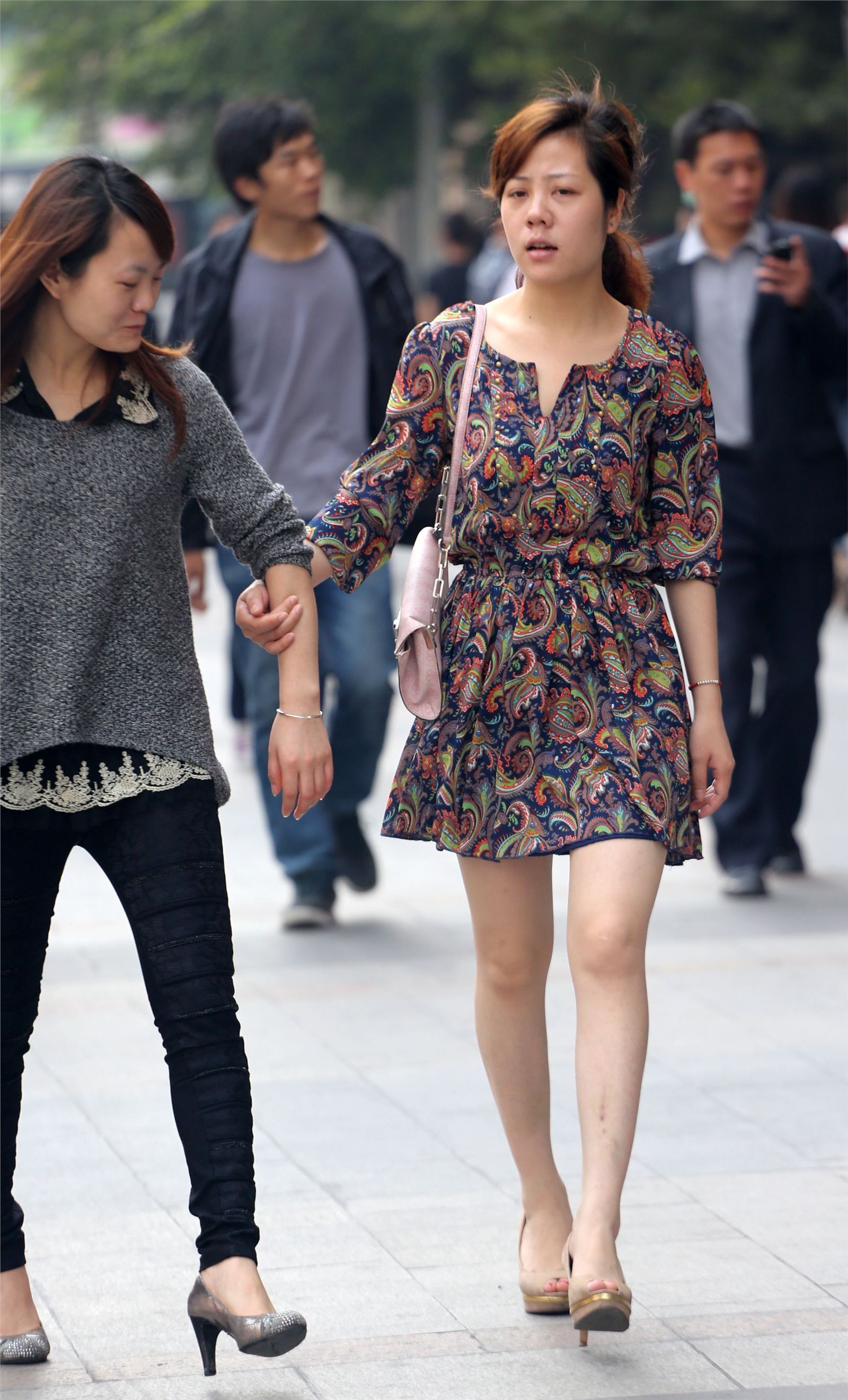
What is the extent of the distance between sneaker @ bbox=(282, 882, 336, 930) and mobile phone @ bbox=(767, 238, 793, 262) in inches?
87.4

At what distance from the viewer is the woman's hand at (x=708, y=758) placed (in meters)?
3.61

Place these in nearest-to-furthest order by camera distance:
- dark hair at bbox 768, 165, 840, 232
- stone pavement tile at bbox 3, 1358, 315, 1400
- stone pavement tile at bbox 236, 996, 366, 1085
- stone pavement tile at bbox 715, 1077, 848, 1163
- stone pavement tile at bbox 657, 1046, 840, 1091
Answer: stone pavement tile at bbox 3, 1358, 315, 1400
stone pavement tile at bbox 715, 1077, 848, 1163
stone pavement tile at bbox 657, 1046, 840, 1091
stone pavement tile at bbox 236, 996, 366, 1085
dark hair at bbox 768, 165, 840, 232

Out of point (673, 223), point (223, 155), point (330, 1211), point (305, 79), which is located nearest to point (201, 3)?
point (305, 79)

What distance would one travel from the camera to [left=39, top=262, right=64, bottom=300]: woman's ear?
10.6ft

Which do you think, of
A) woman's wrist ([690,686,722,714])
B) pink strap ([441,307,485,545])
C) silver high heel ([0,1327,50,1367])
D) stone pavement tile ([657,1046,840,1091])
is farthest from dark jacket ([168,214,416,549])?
silver high heel ([0,1327,50,1367])

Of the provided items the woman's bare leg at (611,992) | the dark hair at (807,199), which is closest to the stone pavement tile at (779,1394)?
the woman's bare leg at (611,992)

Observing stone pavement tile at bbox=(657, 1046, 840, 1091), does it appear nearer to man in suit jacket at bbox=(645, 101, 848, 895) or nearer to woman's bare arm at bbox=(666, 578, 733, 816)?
woman's bare arm at bbox=(666, 578, 733, 816)

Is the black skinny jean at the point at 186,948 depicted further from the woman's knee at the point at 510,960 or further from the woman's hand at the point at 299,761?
the woman's knee at the point at 510,960

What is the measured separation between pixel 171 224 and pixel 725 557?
11.8ft

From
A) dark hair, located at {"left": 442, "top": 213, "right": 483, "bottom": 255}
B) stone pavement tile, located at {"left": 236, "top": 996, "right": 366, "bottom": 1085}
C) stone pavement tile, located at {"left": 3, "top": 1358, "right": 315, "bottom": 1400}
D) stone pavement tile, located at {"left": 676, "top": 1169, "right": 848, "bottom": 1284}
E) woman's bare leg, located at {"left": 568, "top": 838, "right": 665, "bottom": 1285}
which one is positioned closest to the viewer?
stone pavement tile, located at {"left": 3, "top": 1358, "right": 315, "bottom": 1400}

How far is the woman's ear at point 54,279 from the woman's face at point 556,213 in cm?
76

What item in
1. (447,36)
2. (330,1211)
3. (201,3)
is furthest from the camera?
(201,3)

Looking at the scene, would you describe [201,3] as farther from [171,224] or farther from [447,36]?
[171,224]

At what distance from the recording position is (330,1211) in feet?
13.7
